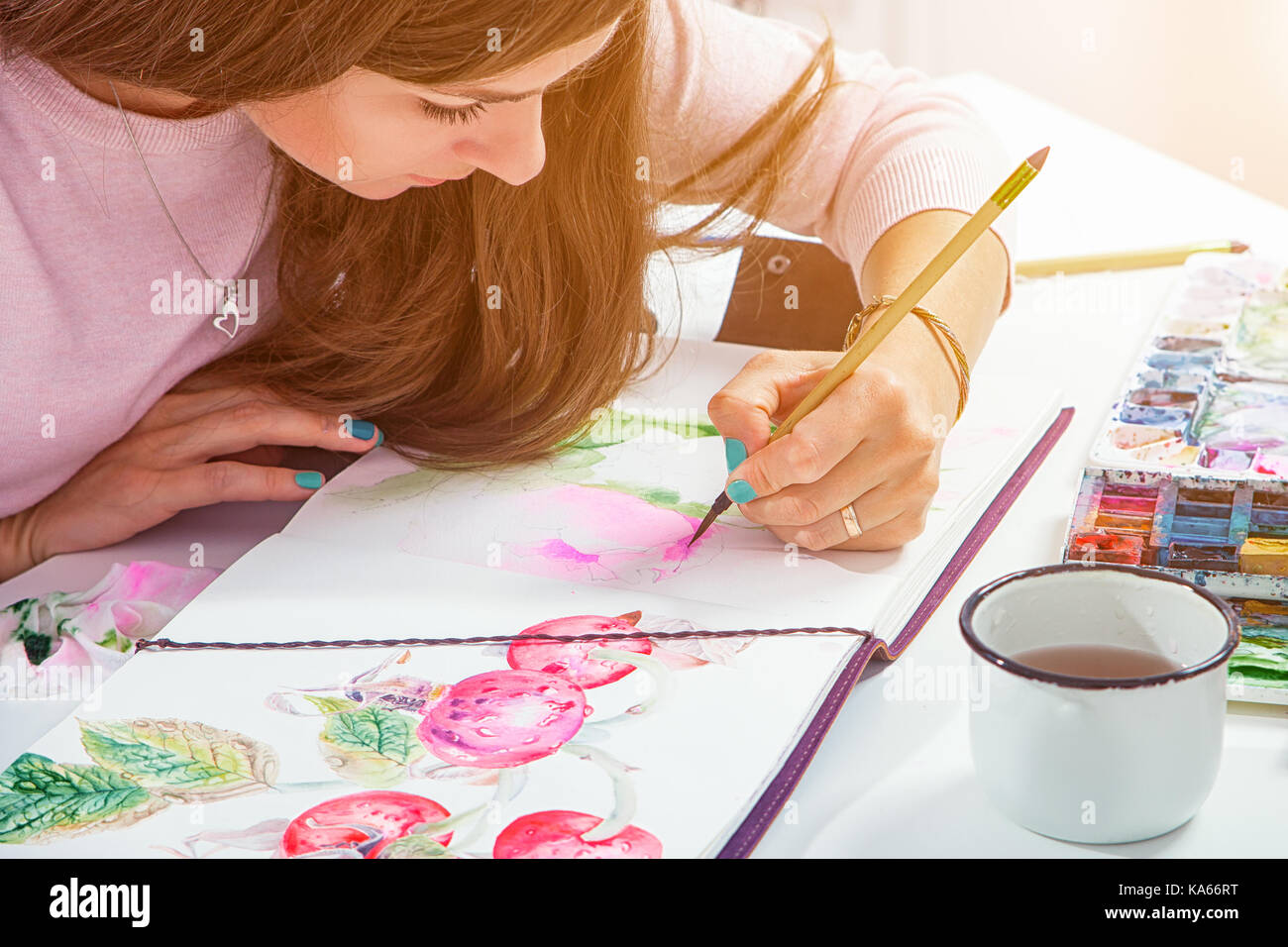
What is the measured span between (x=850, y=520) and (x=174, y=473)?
426 millimetres

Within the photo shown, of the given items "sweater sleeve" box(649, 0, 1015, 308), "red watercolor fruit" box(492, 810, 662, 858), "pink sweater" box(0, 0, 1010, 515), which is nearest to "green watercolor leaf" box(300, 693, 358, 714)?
"red watercolor fruit" box(492, 810, 662, 858)

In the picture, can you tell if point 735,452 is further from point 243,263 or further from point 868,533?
point 243,263

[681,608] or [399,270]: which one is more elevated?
[399,270]

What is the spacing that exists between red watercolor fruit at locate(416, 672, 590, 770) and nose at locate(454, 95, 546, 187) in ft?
0.89

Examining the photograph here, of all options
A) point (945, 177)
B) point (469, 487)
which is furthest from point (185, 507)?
point (945, 177)

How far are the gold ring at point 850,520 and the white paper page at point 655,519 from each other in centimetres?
2

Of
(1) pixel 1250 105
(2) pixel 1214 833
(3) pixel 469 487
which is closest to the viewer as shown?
(2) pixel 1214 833

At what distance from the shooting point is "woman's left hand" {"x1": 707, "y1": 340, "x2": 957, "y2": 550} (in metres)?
0.68

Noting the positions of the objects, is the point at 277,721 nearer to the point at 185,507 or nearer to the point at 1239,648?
the point at 185,507

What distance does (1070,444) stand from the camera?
2.78ft

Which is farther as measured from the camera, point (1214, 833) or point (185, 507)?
point (185, 507)

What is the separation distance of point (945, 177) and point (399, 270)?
39cm

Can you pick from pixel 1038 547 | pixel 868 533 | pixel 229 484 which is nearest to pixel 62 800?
pixel 229 484

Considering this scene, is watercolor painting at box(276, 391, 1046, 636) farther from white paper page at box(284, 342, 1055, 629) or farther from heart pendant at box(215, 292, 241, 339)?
heart pendant at box(215, 292, 241, 339)
